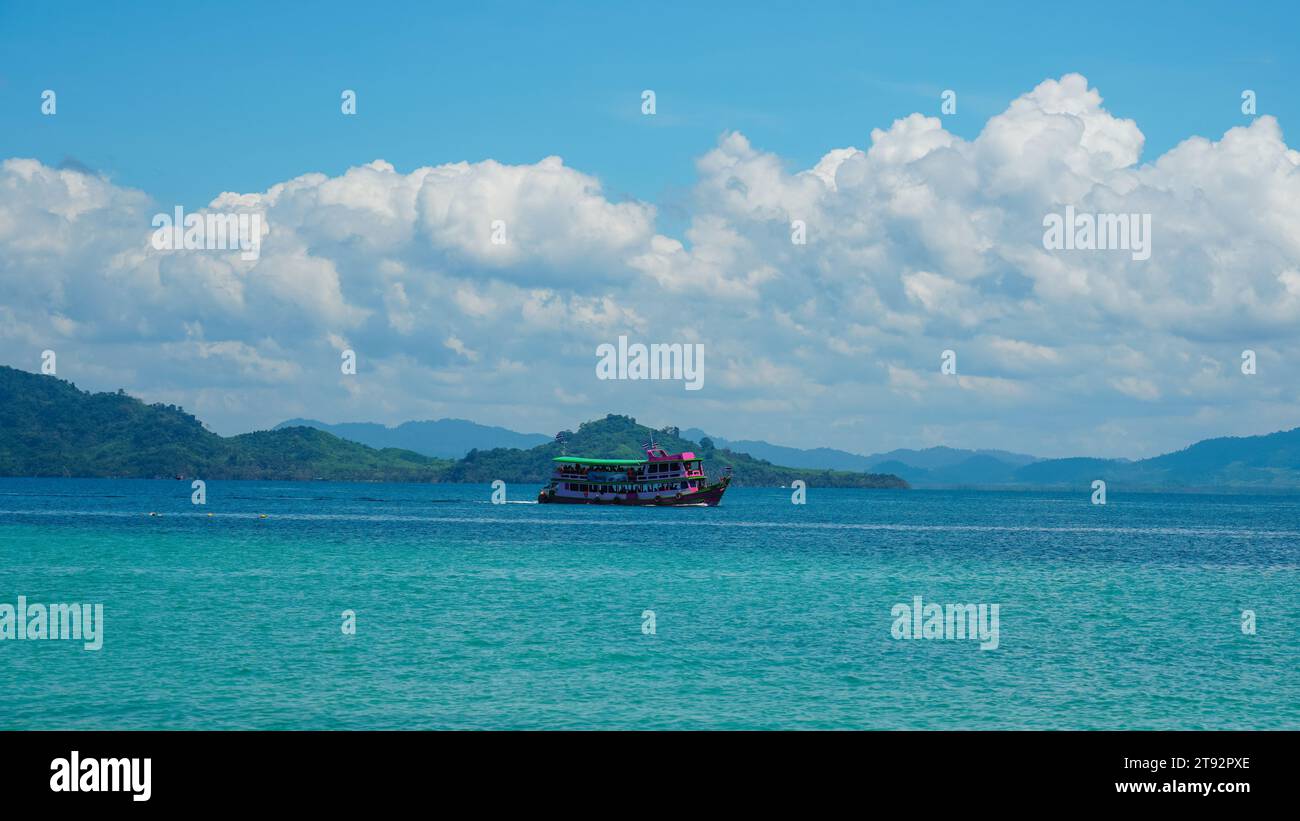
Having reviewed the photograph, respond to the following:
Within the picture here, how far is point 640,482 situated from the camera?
178 m

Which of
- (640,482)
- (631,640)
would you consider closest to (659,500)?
(640,482)

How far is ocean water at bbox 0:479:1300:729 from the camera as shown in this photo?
113ft

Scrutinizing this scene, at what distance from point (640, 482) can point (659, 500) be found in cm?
415

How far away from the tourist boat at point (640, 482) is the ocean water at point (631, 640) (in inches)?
2970

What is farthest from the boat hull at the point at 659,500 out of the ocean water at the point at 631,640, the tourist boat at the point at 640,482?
the ocean water at the point at 631,640

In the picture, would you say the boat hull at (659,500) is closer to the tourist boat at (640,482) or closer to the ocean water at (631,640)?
the tourist boat at (640,482)

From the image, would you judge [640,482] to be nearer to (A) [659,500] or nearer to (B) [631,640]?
(A) [659,500]

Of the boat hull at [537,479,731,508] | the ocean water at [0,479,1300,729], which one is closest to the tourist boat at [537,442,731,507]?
the boat hull at [537,479,731,508]

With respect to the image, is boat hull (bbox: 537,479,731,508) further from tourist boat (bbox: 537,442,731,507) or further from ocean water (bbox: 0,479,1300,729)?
ocean water (bbox: 0,479,1300,729)

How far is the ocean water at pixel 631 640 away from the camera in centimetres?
3450
